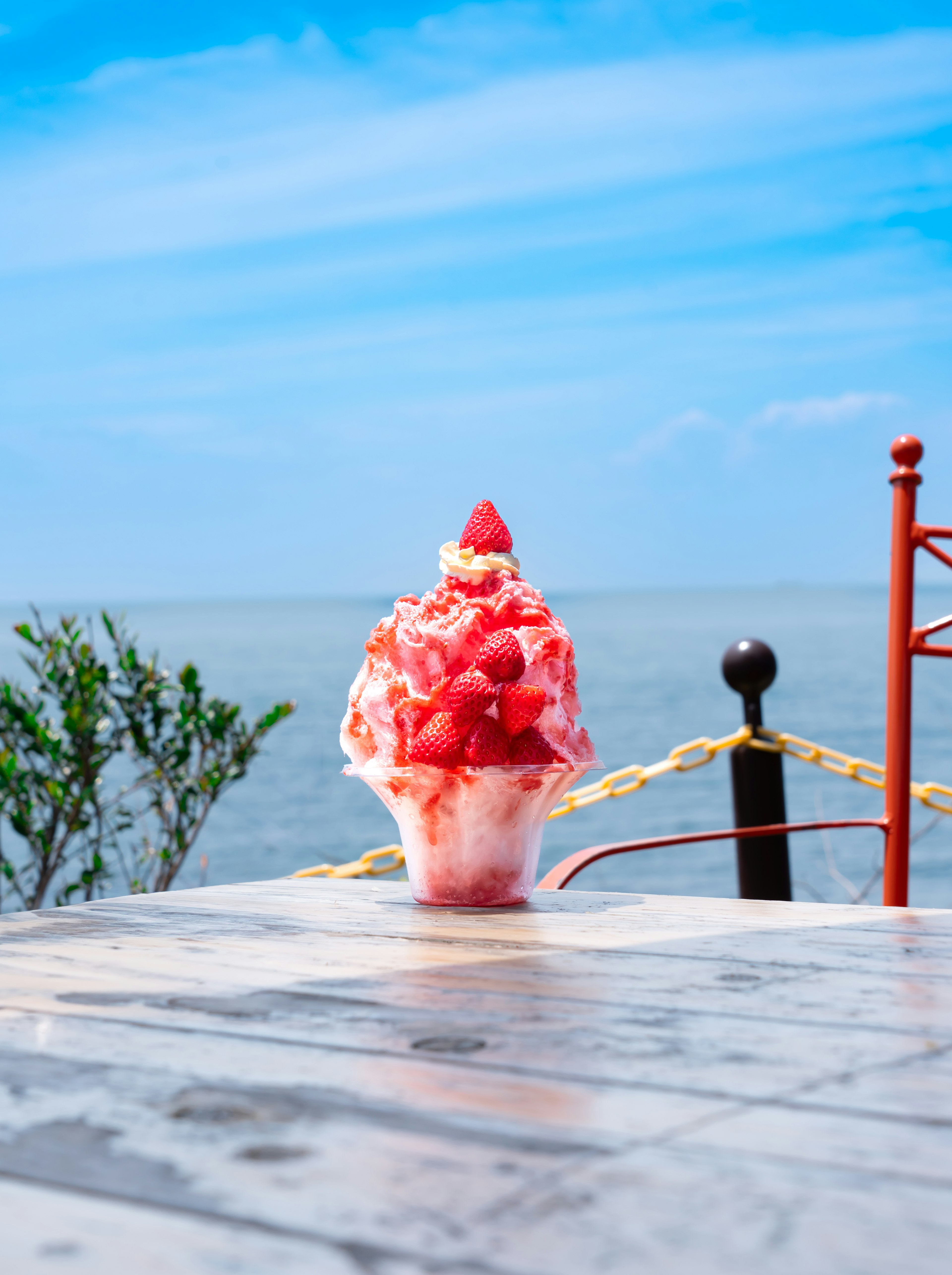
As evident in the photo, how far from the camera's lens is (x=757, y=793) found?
2.74m

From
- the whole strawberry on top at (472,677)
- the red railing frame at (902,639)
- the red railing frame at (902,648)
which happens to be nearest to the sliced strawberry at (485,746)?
the whole strawberry on top at (472,677)

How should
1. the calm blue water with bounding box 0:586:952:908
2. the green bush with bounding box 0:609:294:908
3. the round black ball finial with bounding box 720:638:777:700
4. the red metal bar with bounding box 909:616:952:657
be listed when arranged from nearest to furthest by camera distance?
the red metal bar with bounding box 909:616:952:657 → the round black ball finial with bounding box 720:638:777:700 → the green bush with bounding box 0:609:294:908 → the calm blue water with bounding box 0:586:952:908

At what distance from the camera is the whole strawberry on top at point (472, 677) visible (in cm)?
151

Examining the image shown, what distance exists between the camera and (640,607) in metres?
93.6

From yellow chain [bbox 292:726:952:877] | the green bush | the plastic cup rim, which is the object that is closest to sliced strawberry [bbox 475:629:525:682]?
the plastic cup rim

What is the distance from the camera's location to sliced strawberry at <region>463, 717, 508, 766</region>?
1.49 meters

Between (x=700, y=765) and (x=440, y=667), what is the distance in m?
1.37

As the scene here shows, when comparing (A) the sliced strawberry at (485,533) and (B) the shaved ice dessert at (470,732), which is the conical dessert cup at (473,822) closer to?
(B) the shaved ice dessert at (470,732)

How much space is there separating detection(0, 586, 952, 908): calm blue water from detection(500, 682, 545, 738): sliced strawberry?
136 millimetres

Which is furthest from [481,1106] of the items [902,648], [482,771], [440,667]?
[902,648]

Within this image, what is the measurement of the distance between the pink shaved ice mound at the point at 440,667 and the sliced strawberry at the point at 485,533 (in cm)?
6

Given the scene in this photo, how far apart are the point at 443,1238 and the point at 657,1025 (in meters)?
0.38

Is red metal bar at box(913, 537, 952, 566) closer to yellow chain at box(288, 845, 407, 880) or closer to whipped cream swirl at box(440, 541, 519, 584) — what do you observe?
whipped cream swirl at box(440, 541, 519, 584)

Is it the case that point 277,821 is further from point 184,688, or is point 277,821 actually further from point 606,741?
point 184,688
